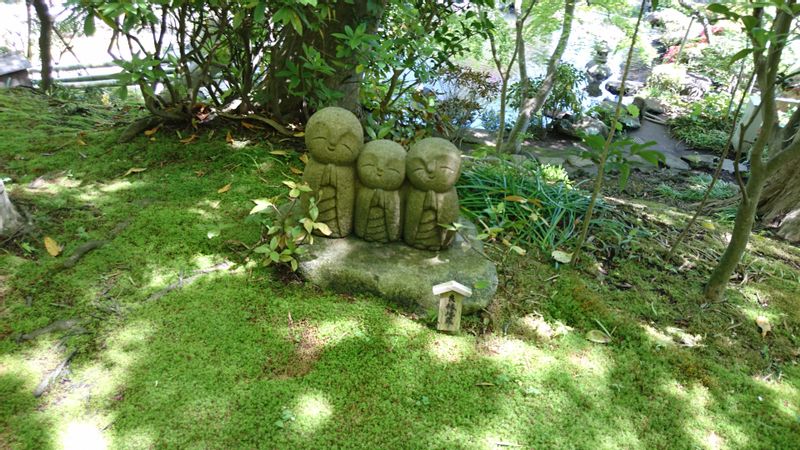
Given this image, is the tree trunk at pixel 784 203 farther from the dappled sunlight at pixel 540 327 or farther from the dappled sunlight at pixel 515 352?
the dappled sunlight at pixel 515 352

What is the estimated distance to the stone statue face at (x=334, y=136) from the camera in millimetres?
2488

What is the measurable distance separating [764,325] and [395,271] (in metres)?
2.37

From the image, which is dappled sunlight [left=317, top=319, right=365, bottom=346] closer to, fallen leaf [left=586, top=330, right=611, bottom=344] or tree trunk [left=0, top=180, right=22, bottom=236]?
fallen leaf [left=586, top=330, right=611, bottom=344]

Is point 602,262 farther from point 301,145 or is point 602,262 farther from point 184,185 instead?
point 184,185

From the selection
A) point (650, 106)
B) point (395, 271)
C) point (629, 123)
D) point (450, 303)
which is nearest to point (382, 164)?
point (395, 271)

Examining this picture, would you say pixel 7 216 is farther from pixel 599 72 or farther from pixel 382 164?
pixel 599 72

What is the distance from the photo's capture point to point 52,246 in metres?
2.65

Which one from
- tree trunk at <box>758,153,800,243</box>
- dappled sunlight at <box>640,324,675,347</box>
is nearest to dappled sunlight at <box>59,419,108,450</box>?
dappled sunlight at <box>640,324,675,347</box>

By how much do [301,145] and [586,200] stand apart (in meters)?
2.59

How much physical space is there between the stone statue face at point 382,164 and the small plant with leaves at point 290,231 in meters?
0.36

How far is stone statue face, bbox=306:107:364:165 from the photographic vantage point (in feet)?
8.16

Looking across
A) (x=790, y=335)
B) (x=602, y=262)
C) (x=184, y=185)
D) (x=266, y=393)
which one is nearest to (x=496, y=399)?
→ (x=266, y=393)

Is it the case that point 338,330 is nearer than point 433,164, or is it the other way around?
point 338,330

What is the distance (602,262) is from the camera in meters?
3.24
